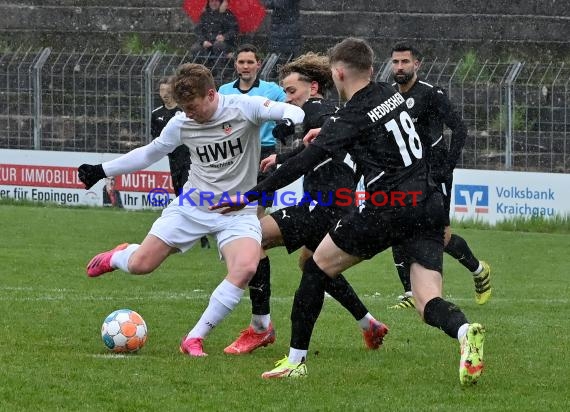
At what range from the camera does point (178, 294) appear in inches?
449

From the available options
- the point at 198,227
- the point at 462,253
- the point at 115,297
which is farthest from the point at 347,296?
the point at 115,297

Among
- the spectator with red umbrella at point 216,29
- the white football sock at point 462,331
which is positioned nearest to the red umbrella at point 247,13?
the spectator with red umbrella at point 216,29

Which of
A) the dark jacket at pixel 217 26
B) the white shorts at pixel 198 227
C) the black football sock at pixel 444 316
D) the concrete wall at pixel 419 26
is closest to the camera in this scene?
the black football sock at pixel 444 316

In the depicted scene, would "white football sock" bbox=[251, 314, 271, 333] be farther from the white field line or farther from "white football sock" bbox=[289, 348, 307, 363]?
the white field line

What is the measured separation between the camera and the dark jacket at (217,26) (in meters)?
21.5

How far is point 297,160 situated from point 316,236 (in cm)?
188

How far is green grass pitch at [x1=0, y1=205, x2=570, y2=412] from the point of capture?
6.60 m

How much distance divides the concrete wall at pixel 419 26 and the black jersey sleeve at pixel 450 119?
41.4 ft

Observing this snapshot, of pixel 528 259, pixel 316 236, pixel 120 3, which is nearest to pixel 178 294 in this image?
pixel 316 236

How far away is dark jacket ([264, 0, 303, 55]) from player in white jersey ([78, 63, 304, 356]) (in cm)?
1352

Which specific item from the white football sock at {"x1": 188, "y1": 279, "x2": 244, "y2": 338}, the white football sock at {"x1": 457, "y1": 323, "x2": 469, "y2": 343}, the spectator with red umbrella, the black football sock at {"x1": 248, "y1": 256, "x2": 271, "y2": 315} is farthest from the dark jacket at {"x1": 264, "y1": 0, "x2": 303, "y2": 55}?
the white football sock at {"x1": 457, "y1": 323, "x2": 469, "y2": 343}

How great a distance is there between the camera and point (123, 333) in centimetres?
809

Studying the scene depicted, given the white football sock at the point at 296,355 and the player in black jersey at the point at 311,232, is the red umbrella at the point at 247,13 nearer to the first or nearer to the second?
the player in black jersey at the point at 311,232

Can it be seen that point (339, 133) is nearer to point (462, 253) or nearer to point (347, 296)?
point (347, 296)
